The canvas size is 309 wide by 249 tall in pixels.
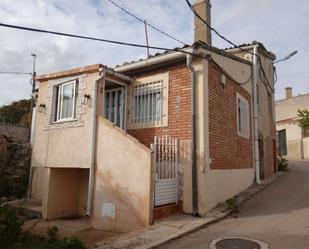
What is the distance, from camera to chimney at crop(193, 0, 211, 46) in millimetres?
11641

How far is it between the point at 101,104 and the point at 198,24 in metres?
4.83

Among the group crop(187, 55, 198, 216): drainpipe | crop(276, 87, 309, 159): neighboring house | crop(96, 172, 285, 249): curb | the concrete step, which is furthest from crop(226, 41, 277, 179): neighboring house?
crop(276, 87, 309, 159): neighboring house

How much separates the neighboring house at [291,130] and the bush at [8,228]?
2974 cm

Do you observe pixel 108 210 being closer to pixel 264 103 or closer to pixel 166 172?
pixel 166 172

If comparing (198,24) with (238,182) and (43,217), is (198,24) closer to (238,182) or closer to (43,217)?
(238,182)

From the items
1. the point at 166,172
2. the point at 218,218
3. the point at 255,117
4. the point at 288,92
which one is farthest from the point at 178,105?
the point at 288,92

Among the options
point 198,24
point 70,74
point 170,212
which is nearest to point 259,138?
point 198,24

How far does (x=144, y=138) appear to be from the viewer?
1037 centimetres

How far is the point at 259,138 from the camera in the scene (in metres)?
14.8

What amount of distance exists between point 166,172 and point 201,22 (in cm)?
601

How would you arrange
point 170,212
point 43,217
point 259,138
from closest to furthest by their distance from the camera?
point 170,212 < point 43,217 < point 259,138

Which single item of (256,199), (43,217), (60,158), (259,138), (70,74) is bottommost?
(43,217)

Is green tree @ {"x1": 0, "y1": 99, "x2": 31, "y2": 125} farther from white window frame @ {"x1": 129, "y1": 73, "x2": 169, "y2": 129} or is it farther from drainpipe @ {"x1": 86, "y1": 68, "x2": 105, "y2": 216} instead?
drainpipe @ {"x1": 86, "y1": 68, "x2": 105, "y2": 216}

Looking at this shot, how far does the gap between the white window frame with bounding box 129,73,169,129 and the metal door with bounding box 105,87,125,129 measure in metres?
0.34
